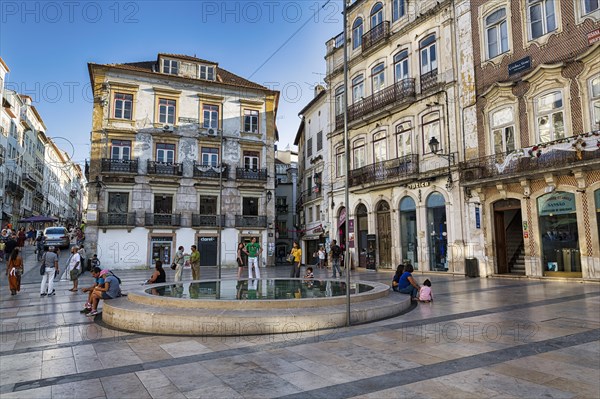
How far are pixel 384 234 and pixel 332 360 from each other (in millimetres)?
19785

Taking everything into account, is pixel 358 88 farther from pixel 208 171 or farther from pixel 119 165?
pixel 119 165

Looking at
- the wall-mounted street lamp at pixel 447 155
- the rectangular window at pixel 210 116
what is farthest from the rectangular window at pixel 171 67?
the wall-mounted street lamp at pixel 447 155

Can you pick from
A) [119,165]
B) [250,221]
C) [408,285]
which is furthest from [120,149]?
[408,285]

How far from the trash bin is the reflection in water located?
9.02 meters

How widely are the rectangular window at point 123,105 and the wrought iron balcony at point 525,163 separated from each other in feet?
80.5

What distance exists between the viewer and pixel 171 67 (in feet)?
111

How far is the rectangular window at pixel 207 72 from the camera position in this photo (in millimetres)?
34625

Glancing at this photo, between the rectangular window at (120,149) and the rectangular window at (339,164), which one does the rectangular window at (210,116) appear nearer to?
the rectangular window at (120,149)

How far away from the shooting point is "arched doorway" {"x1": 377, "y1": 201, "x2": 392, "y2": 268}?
80.2ft

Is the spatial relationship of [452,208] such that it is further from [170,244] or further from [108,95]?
[108,95]

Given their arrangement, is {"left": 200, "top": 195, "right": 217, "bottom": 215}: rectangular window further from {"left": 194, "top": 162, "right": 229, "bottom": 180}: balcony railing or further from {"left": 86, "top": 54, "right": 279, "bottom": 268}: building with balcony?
{"left": 194, "top": 162, "right": 229, "bottom": 180}: balcony railing

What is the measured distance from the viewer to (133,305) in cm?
877

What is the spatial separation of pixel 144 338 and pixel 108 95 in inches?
1114

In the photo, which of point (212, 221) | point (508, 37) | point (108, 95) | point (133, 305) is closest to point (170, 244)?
point (212, 221)
